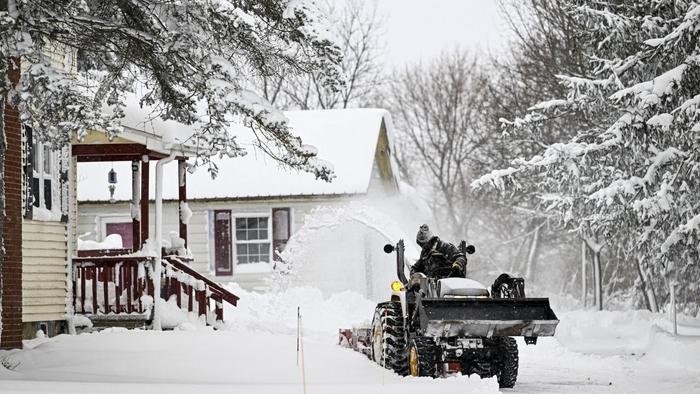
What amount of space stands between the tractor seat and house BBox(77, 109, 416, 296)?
53.0ft

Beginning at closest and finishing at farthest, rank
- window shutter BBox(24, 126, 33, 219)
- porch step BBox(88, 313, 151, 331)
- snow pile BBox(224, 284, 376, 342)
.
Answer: window shutter BBox(24, 126, 33, 219) < porch step BBox(88, 313, 151, 331) < snow pile BBox(224, 284, 376, 342)

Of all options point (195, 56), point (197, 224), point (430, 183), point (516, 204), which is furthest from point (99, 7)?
point (430, 183)

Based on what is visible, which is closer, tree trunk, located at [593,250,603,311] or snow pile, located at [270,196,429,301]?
snow pile, located at [270,196,429,301]

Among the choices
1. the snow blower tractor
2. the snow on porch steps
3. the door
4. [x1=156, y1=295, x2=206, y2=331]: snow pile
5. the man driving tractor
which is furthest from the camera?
the door

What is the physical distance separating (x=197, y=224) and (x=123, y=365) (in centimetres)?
1702

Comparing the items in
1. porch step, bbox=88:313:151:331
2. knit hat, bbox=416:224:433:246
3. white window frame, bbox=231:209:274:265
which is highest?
white window frame, bbox=231:209:274:265

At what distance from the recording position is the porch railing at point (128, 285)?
1903 cm

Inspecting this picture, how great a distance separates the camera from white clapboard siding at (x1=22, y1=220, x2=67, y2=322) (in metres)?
17.5

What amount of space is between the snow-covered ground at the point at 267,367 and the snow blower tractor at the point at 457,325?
39 centimetres

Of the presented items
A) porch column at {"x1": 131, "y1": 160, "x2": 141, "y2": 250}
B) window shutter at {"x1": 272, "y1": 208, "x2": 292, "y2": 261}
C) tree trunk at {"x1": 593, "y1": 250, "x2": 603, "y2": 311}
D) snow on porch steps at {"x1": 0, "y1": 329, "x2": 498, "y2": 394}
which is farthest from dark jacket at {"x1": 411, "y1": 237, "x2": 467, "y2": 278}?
tree trunk at {"x1": 593, "y1": 250, "x2": 603, "y2": 311}

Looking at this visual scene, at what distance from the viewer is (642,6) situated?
72.1ft

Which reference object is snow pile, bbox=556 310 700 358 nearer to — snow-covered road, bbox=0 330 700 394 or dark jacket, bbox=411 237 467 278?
snow-covered road, bbox=0 330 700 394

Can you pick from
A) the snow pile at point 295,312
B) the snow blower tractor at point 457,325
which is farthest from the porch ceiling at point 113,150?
the snow blower tractor at point 457,325

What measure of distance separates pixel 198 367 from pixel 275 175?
17232 mm
